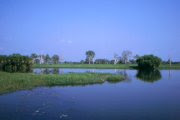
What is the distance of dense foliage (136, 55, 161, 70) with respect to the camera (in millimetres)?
99856

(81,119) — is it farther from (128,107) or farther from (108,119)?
(128,107)

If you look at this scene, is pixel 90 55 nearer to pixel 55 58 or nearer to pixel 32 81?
pixel 55 58

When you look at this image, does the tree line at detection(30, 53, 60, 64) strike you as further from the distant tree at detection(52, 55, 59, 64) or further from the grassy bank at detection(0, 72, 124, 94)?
the grassy bank at detection(0, 72, 124, 94)

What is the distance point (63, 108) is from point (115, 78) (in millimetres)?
29042

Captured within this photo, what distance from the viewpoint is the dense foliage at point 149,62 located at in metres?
99.9

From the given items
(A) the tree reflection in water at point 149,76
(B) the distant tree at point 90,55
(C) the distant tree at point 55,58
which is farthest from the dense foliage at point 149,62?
(C) the distant tree at point 55,58

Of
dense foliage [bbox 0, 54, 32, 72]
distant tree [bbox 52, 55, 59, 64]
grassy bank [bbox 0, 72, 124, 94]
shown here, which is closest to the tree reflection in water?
grassy bank [bbox 0, 72, 124, 94]

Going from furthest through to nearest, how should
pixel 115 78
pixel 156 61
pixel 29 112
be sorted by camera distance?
pixel 156 61
pixel 115 78
pixel 29 112

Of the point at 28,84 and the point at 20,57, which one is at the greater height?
the point at 20,57

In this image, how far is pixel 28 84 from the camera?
3472 cm

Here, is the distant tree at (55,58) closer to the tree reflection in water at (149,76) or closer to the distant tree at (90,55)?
the distant tree at (90,55)

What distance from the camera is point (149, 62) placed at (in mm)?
99188

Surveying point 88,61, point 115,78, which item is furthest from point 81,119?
point 88,61

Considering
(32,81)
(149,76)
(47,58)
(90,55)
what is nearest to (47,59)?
(47,58)
